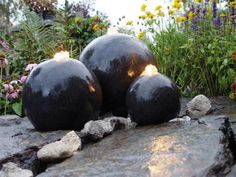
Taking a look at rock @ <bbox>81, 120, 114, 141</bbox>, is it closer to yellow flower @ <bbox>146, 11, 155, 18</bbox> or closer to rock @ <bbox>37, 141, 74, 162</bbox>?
rock @ <bbox>37, 141, 74, 162</bbox>

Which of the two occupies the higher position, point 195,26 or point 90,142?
point 195,26

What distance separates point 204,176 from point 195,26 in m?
3.19

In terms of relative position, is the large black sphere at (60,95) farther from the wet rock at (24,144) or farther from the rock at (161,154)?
the rock at (161,154)

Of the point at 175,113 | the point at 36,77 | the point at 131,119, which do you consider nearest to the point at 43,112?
the point at 36,77

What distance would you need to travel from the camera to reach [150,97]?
2787 mm

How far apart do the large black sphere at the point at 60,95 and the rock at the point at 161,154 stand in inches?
14.4

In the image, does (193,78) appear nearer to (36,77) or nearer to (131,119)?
(131,119)

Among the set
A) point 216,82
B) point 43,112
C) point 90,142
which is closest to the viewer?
point 90,142

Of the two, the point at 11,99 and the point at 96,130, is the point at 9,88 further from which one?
the point at 96,130

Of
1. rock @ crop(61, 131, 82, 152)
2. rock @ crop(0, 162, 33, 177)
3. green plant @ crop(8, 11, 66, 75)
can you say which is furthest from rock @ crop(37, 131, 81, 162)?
green plant @ crop(8, 11, 66, 75)

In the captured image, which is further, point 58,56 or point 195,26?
point 195,26

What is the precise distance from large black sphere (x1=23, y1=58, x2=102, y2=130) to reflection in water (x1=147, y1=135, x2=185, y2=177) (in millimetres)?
743

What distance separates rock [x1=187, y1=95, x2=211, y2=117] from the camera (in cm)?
324

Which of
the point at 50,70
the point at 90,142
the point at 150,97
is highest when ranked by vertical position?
the point at 50,70
